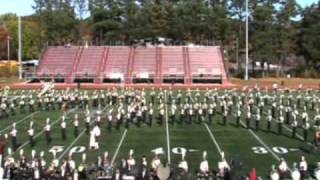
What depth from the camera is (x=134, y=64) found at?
53875mm

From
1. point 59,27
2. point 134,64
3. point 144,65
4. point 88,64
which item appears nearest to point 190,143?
point 144,65

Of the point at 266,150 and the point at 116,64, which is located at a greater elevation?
the point at 116,64

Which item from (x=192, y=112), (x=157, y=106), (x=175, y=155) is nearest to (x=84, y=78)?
(x=157, y=106)

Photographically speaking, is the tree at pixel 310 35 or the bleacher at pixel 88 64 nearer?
the bleacher at pixel 88 64

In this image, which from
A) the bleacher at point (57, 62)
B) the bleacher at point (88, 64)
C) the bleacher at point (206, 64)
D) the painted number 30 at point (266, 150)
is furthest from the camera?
the bleacher at point (57, 62)

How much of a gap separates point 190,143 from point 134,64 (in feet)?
108

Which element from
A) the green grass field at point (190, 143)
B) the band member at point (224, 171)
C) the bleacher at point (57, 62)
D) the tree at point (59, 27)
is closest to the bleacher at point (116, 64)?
the bleacher at point (57, 62)

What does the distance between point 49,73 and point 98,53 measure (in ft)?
18.2

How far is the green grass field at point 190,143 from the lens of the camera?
18.5 meters

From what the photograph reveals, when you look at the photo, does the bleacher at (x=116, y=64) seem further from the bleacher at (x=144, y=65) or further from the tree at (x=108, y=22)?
the tree at (x=108, y=22)

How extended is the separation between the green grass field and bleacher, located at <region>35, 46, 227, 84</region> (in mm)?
24212

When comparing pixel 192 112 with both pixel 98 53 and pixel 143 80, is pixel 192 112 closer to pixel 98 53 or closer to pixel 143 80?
pixel 143 80

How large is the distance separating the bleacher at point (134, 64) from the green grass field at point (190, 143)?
79.4 ft

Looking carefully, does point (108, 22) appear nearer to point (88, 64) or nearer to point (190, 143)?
point (88, 64)
